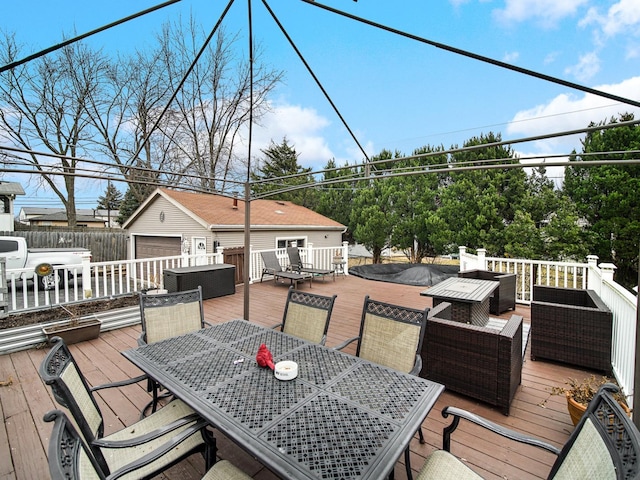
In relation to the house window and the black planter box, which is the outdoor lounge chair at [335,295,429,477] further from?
the house window

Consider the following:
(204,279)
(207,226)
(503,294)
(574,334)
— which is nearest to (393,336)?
(574,334)

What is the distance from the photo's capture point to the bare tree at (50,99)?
12.9m

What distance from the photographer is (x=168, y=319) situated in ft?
9.80

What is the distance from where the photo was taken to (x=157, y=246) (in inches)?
477

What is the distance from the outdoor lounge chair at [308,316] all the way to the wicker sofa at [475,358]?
0.99m

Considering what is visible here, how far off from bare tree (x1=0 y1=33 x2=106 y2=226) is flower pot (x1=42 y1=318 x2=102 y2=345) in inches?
457

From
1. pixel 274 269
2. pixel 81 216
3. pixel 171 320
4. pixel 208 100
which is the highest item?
pixel 208 100

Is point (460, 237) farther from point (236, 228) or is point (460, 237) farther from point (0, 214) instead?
point (0, 214)

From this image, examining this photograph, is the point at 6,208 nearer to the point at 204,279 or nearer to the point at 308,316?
the point at 204,279

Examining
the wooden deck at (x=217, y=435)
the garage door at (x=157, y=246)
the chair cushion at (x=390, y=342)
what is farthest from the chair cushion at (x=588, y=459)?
the garage door at (x=157, y=246)

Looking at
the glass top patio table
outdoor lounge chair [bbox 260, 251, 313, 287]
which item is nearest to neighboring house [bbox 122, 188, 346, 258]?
outdoor lounge chair [bbox 260, 251, 313, 287]

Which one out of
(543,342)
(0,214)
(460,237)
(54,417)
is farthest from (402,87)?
(0,214)

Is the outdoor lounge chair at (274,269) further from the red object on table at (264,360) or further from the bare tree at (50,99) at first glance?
the bare tree at (50,99)

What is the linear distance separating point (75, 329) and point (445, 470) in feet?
15.2
